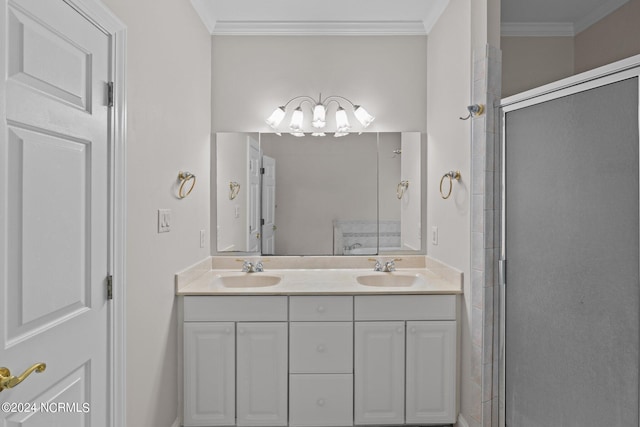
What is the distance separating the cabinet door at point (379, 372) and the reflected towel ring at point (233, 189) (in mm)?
1258

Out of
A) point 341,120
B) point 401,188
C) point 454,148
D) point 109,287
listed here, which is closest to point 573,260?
point 454,148

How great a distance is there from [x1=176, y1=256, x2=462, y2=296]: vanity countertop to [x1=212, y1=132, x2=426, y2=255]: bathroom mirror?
134mm

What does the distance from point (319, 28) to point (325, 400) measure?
239cm

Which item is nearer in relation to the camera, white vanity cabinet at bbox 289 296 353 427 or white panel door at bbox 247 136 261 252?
white vanity cabinet at bbox 289 296 353 427

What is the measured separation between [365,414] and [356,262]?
100 cm

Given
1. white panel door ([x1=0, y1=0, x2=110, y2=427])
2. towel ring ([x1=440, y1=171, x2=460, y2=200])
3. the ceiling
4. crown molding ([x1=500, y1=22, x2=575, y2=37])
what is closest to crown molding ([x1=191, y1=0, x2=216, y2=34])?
the ceiling

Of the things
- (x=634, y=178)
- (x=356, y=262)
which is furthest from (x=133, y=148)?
(x=634, y=178)

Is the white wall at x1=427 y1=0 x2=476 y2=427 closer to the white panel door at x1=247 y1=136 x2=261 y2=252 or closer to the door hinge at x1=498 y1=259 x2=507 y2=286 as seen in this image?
the door hinge at x1=498 y1=259 x2=507 y2=286

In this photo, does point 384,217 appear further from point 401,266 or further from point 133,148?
point 133,148

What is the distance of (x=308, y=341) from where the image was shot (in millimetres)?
2168

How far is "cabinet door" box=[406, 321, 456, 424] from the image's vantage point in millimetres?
2184

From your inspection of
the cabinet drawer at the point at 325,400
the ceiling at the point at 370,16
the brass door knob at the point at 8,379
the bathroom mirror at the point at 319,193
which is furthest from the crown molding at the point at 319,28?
the brass door knob at the point at 8,379

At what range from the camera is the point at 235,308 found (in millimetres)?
2164

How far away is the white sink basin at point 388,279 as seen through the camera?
2598 mm
